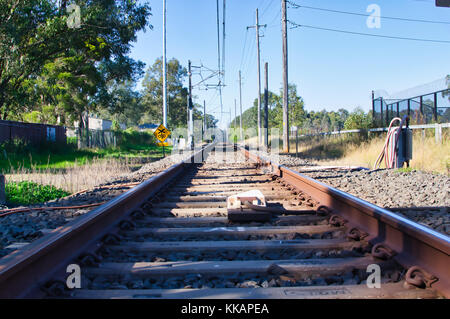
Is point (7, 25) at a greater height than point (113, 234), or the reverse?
point (7, 25)

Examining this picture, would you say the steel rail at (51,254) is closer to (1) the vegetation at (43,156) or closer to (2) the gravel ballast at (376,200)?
(2) the gravel ballast at (376,200)

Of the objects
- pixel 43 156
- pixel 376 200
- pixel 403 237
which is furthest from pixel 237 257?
pixel 43 156

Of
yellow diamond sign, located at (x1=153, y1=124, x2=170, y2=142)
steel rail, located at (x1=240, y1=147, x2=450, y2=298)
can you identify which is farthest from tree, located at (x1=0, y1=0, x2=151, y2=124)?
steel rail, located at (x1=240, y1=147, x2=450, y2=298)

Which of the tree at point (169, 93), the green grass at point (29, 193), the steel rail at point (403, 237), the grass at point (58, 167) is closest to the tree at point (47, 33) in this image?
the grass at point (58, 167)

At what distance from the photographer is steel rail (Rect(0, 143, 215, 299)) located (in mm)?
2082

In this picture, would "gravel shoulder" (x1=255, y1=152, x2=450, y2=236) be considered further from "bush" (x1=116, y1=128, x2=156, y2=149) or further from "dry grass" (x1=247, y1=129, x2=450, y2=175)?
"bush" (x1=116, y1=128, x2=156, y2=149)

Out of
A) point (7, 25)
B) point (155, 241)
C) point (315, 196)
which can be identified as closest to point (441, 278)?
point (155, 241)

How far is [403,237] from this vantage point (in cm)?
270

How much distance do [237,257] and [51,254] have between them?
1.28 meters

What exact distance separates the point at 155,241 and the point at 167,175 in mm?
4449

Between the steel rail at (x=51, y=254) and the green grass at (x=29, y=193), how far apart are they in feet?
11.2

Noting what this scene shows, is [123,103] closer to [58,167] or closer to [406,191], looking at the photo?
[58,167]

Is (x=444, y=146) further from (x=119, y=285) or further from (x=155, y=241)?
(x=119, y=285)

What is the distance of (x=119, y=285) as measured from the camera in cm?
230
